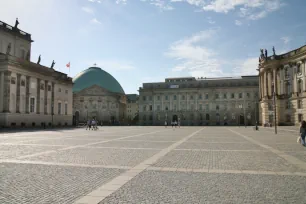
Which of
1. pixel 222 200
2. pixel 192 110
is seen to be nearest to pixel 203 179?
pixel 222 200

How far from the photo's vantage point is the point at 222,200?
267 inches

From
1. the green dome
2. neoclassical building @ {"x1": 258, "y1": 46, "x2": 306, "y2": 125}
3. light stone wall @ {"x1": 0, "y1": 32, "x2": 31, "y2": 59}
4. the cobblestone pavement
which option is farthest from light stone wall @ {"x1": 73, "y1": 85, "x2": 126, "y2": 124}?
the cobblestone pavement

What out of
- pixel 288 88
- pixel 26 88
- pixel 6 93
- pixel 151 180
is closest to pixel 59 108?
pixel 26 88

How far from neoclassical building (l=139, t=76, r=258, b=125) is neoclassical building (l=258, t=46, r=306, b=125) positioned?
27.7 m

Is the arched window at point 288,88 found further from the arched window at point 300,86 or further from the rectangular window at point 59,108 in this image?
the rectangular window at point 59,108

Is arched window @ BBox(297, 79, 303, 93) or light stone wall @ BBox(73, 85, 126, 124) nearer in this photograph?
arched window @ BBox(297, 79, 303, 93)

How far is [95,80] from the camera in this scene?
440ft

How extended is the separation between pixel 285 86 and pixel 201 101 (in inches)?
1679

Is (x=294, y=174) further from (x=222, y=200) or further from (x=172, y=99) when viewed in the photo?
(x=172, y=99)

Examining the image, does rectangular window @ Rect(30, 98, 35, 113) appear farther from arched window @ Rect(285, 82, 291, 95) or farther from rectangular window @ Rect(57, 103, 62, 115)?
arched window @ Rect(285, 82, 291, 95)

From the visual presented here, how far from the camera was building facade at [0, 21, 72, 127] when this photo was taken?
160 ft

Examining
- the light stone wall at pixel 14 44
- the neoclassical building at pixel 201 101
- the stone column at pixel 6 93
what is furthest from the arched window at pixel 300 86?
the light stone wall at pixel 14 44

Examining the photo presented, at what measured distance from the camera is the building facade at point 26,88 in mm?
48781

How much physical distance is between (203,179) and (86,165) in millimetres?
5180
